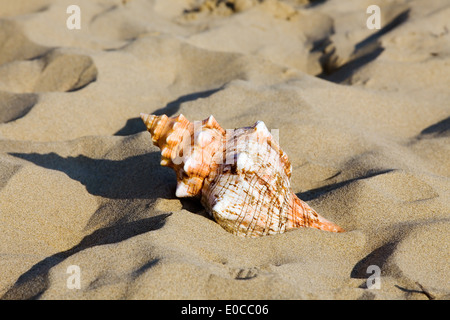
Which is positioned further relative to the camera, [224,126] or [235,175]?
[224,126]

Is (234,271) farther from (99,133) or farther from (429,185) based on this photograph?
(99,133)

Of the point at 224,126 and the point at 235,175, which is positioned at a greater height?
the point at 235,175

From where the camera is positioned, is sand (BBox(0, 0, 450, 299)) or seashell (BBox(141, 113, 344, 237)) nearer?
sand (BBox(0, 0, 450, 299))

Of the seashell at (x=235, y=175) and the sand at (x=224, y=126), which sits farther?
the seashell at (x=235, y=175)
